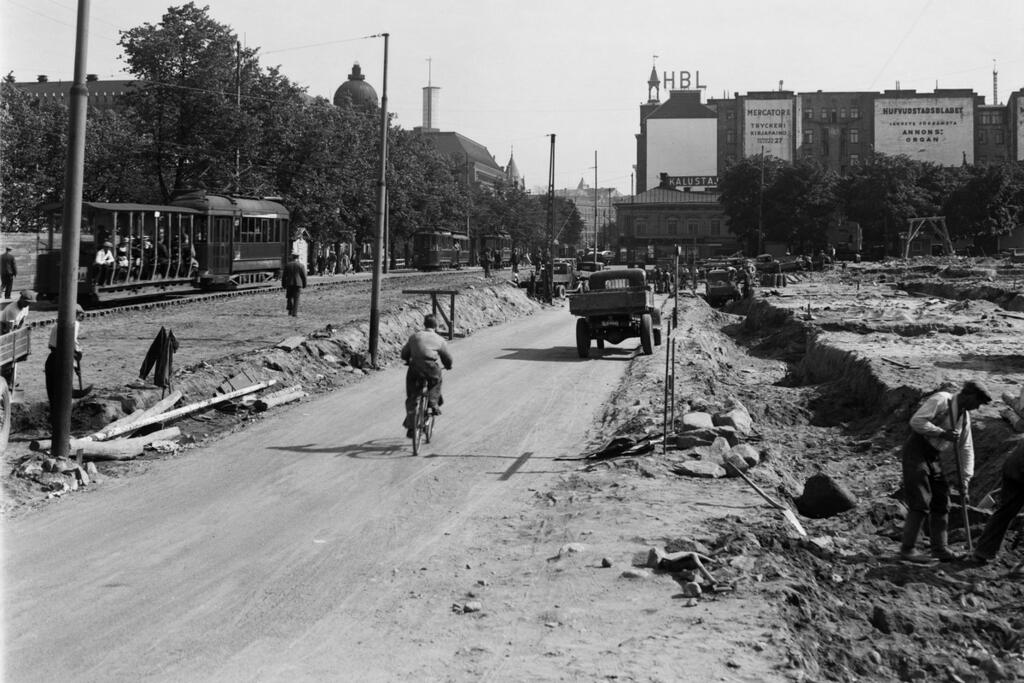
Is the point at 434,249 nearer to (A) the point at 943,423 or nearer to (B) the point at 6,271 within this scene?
(B) the point at 6,271

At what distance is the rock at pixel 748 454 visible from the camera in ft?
48.3

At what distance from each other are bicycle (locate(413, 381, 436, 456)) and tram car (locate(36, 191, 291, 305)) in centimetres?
1934

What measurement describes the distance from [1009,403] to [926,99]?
4487 inches

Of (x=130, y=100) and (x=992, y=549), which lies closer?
(x=992, y=549)

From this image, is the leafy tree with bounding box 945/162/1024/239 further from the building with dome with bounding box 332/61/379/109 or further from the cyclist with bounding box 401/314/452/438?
the cyclist with bounding box 401/314/452/438

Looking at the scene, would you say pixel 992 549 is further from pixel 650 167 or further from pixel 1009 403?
pixel 650 167

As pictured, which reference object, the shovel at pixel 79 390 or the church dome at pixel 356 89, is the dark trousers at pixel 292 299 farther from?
the church dome at pixel 356 89

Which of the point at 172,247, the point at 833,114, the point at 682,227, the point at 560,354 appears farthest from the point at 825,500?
the point at 833,114

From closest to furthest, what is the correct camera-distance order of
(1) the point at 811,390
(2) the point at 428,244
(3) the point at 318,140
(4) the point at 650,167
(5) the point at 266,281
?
(1) the point at 811,390, (5) the point at 266,281, (3) the point at 318,140, (2) the point at 428,244, (4) the point at 650,167

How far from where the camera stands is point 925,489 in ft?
35.2

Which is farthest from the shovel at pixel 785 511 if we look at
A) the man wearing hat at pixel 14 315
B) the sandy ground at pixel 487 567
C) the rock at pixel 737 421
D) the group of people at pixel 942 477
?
the man wearing hat at pixel 14 315

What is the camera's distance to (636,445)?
15461 mm

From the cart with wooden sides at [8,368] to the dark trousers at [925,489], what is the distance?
1038cm

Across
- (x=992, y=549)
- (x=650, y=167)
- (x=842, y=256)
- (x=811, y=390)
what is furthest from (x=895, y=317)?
(x=650, y=167)
